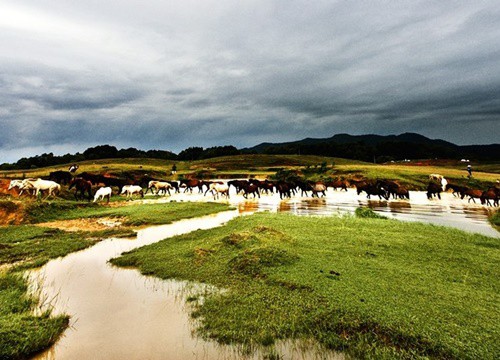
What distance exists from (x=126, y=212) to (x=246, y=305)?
1633 centimetres

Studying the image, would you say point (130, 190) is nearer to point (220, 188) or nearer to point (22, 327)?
point (220, 188)

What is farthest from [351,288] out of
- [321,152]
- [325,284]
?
[321,152]

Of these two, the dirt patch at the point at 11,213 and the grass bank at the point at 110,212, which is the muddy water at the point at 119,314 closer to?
the grass bank at the point at 110,212

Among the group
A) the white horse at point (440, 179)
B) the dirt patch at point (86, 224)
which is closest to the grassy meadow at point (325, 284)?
the dirt patch at point (86, 224)

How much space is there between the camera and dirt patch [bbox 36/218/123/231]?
15836 mm

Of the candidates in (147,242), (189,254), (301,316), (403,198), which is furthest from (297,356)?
(403,198)

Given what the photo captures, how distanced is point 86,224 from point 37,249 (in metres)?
5.94

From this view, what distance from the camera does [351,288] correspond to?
670 centimetres

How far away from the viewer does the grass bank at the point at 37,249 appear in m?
5.09

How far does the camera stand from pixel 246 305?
6.20 metres

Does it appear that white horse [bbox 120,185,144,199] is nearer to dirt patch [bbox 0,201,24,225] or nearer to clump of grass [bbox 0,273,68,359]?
dirt patch [bbox 0,201,24,225]

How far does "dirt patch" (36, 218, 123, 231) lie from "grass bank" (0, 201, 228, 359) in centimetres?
78

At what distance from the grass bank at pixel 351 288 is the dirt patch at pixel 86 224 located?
21.3ft

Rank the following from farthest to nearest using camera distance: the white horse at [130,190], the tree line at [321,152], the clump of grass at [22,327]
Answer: the tree line at [321,152]
the white horse at [130,190]
the clump of grass at [22,327]
